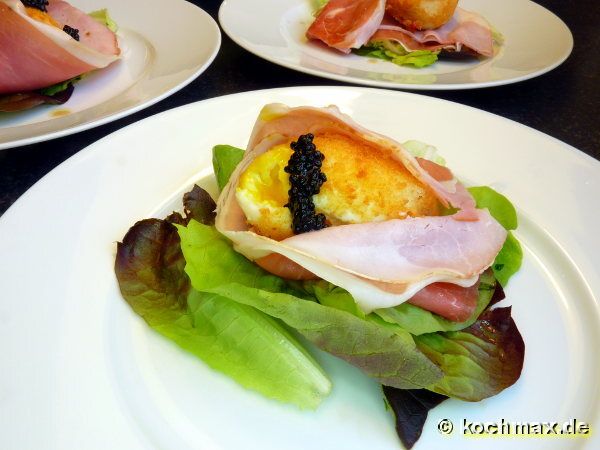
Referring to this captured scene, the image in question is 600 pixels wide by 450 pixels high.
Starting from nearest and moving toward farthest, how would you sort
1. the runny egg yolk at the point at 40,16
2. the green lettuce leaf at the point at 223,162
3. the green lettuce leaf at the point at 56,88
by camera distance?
the green lettuce leaf at the point at 223,162
the green lettuce leaf at the point at 56,88
the runny egg yolk at the point at 40,16

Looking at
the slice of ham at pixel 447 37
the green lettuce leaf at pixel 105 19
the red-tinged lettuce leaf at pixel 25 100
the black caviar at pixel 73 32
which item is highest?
the slice of ham at pixel 447 37

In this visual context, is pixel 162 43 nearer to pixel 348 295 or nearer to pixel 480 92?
pixel 480 92

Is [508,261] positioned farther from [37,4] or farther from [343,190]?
[37,4]

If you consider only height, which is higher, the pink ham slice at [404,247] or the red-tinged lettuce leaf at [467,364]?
the pink ham slice at [404,247]

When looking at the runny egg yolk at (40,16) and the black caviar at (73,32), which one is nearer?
the runny egg yolk at (40,16)

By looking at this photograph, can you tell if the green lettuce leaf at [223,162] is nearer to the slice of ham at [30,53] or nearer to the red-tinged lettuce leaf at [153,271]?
the red-tinged lettuce leaf at [153,271]

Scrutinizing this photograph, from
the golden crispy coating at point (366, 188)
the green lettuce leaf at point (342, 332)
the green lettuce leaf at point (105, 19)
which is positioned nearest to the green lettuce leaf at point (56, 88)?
the green lettuce leaf at point (105, 19)

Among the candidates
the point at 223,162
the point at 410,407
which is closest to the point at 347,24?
the point at 223,162

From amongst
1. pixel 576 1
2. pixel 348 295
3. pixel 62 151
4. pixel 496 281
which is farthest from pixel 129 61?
pixel 576 1
